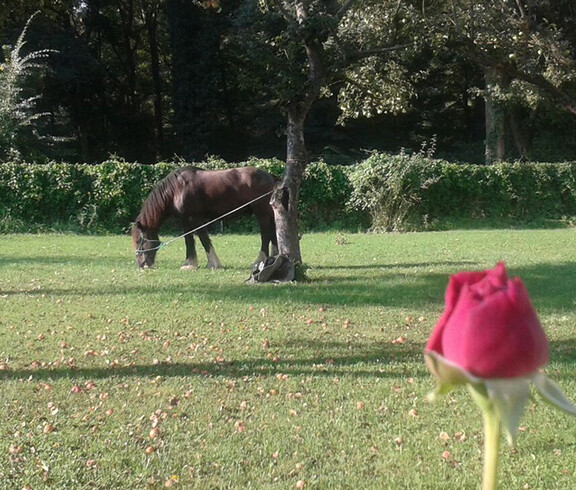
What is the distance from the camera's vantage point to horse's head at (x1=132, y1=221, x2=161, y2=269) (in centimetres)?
1440

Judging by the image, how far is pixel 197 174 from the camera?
14.7 m

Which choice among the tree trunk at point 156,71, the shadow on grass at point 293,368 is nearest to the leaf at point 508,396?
the shadow on grass at point 293,368

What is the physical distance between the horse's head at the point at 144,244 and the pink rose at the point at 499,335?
13619mm

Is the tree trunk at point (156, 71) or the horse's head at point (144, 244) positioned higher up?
the tree trunk at point (156, 71)

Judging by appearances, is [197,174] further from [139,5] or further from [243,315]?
[139,5]

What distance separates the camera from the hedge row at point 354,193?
2417 centimetres

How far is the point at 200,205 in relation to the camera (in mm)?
14578

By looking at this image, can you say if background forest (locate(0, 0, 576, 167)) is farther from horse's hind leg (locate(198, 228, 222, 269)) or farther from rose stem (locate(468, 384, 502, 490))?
rose stem (locate(468, 384, 502, 490))

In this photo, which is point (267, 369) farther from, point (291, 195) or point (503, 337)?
point (291, 195)

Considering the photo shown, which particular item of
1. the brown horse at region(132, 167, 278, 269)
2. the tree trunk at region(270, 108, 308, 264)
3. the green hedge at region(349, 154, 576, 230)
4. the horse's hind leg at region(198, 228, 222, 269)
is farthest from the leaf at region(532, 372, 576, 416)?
the green hedge at region(349, 154, 576, 230)

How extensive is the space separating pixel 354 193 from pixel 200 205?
11.4m

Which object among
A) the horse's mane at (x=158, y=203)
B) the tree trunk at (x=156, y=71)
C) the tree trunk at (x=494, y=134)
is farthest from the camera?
the tree trunk at (x=156, y=71)

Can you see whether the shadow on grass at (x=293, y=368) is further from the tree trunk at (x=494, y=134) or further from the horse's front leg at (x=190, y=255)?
the tree trunk at (x=494, y=134)

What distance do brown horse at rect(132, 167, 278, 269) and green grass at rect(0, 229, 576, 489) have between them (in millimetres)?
1529
